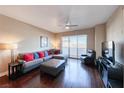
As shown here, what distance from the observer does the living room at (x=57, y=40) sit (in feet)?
9.23

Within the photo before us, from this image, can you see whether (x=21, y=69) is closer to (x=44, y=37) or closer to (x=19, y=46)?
(x=19, y=46)

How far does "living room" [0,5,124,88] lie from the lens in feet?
9.23

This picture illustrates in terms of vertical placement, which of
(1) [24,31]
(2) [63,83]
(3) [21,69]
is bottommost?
(2) [63,83]

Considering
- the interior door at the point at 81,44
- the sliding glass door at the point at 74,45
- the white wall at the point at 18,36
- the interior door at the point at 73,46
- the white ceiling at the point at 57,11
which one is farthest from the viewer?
the interior door at the point at 73,46

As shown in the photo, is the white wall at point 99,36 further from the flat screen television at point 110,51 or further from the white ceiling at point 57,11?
the flat screen television at point 110,51

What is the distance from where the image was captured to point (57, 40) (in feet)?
25.9

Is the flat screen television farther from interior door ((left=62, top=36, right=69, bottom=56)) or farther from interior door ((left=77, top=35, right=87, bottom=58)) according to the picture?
interior door ((left=62, top=36, right=69, bottom=56))

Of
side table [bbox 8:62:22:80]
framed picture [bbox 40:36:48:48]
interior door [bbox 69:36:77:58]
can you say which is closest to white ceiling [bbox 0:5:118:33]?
side table [bbox 8:62:22:80]

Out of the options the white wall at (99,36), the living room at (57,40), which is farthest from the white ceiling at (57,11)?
the white wall at (99,36)

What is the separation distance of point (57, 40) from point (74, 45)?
5.45 feet

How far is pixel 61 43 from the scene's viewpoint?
7719 mm
